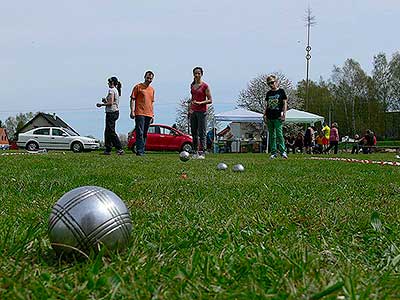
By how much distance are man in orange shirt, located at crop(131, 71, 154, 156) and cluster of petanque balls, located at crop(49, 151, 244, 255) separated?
1004 cm

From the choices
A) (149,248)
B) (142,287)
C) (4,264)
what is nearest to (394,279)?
(142,287)

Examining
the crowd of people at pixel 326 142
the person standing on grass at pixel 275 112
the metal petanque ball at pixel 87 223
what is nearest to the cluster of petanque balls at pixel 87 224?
the metal petanque ball at pixel 87 223

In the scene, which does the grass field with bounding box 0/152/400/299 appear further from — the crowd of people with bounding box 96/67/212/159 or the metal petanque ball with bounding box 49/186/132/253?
the crowd of people with bounding box 96/67/212/159

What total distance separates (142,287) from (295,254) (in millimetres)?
693

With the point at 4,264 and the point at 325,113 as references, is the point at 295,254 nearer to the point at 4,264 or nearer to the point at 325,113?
the point at 4,264

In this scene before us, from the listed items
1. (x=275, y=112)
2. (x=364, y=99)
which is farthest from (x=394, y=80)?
(x=275, y=112)

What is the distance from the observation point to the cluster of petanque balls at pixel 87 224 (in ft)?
6.48

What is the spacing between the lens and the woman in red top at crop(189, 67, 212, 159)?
1146 cm

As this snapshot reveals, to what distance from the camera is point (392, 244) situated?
228 centimetres

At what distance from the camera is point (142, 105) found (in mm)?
12141

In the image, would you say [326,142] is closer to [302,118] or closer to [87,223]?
[302,118]

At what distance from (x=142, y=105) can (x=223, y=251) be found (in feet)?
33.5

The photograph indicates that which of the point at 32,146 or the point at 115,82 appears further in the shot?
the point at 32,146

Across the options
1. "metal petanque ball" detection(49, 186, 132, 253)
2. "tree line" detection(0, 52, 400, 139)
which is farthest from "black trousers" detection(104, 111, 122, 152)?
"tree line" detection(0, 52, 400, 139)
